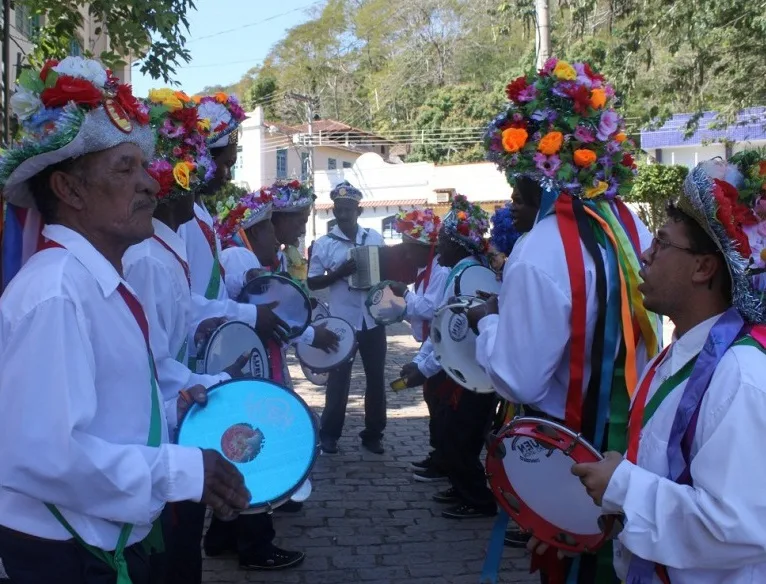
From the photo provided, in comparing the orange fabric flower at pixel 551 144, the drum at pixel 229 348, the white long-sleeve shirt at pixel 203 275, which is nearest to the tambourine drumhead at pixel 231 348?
the drum at pixel 229 348

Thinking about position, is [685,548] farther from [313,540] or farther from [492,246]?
[492,246]

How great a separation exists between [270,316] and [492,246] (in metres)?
2.25

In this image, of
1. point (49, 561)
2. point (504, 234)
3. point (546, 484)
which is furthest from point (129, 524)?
point (504, 234)

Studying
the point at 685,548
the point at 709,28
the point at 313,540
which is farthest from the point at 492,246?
the point at 709,28

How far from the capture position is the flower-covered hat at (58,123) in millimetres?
2291

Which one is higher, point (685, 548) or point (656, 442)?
point (656, 442)

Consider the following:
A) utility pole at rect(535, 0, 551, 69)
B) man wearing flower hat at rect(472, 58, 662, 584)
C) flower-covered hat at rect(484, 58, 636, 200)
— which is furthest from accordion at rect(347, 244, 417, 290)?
utility pole at rect(535, 0, 551, 69)

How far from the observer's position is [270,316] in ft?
15.5

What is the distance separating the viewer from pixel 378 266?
7625 millimetres

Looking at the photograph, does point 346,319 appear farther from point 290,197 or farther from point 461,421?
point 461,421

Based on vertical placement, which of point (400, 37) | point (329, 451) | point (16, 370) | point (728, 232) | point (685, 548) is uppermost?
point (400, 37)

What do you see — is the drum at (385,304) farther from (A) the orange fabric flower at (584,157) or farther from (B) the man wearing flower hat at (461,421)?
(A) the orange fabric flower at (584,157)

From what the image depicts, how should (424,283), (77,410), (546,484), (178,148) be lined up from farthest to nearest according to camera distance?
(424,283) < (178,148) < (546,484) < (77,410)

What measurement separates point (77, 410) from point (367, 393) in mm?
5615
